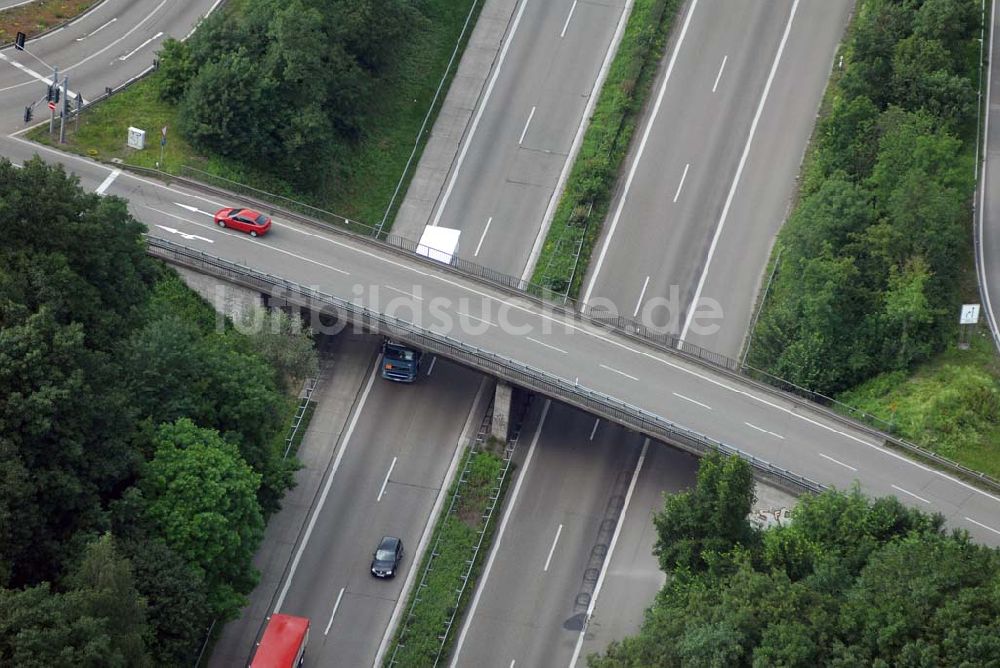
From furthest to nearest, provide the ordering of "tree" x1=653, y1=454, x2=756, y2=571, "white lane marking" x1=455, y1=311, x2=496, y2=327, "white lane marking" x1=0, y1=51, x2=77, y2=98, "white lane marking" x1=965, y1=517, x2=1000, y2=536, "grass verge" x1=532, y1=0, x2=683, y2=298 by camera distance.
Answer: "white lane marking" x1=0, y1=51, x2=77, y2=98 → "grass verge" x1=532, y1=0, x2=683, y2=298 → "white lane marking" x1=455, y1=311, x2=496, y2=327 → "white lane marking" x1=965, y1=517, x2=1000, y2=536 → "tree" x1=653, y1=454, x2=756, y2=571

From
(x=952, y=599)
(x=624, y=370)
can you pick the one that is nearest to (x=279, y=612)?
(x=624, y=370)

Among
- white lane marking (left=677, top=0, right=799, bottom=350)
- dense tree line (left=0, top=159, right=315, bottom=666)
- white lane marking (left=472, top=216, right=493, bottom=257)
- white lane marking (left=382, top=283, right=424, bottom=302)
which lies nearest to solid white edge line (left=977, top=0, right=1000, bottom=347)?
white lane marking (left=677, top=0, right=799, bottom=350)

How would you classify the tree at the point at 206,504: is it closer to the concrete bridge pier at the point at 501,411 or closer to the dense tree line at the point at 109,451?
the dense tree line at the point at 109,451

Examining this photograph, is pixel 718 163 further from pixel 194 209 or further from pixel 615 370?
pixel 194 209

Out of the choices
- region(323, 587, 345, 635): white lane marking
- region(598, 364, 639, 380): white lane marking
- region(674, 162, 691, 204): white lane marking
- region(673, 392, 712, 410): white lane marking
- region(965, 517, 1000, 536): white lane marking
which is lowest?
region(323, 587, 345, 635): white lane marking

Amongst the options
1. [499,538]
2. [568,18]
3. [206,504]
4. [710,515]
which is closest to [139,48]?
[568,18]

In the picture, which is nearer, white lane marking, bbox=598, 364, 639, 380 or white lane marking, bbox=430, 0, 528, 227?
white lane marking, bbox=598, 364, 639, 380

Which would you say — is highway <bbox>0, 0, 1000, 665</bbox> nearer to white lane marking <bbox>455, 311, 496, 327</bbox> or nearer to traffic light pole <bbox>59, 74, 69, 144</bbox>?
white lane marking <bbox>455, 311, 496, 327</bbox>
